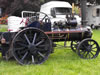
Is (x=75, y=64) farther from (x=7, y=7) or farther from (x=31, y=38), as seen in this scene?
(x=7, y=7)

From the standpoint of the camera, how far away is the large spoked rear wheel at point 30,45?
462 cm

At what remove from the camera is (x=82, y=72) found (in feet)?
14.2

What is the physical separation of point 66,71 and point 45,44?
1018 mm

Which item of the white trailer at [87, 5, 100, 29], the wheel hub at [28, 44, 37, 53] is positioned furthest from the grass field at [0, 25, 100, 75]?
the white trailer at [87, 5, 100, 29]

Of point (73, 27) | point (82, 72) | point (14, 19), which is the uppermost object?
point (14, 19)

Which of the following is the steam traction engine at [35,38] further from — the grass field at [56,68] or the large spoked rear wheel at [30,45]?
the grass field at [56,68]

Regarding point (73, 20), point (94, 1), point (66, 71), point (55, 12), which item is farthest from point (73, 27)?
point (94, 1)

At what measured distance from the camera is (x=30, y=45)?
183 inches

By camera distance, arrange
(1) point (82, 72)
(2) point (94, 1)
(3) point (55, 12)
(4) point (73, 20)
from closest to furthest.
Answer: (1) point (82, 72) → (4) point (73, 20) → (3) point (55, 12) → (2) point (94, 1)

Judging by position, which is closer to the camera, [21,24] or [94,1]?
[21,24]

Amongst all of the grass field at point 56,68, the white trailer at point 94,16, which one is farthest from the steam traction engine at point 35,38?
the white trailer at point 94,16

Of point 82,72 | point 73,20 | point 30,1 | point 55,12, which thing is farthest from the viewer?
point 30,1

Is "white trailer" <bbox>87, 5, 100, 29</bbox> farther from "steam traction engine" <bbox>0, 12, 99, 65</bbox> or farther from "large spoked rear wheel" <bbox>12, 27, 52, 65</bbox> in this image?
"large spoked rear wheel" <bbox>12, 27, 52, 65</bbox>

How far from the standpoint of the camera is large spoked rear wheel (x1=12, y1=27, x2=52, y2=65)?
462cm
